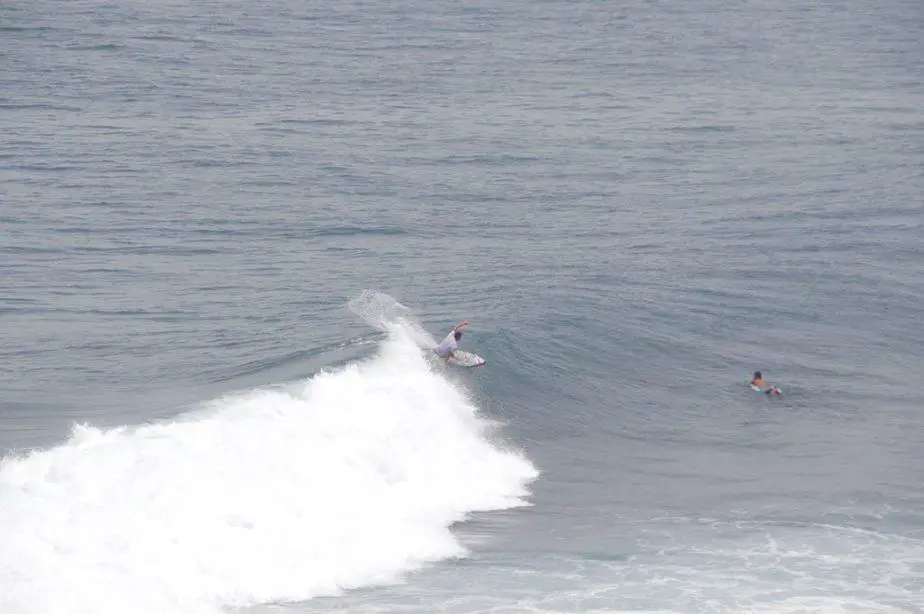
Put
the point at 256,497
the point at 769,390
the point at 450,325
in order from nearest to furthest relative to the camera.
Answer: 1. the point at 256,497
2. the point at 769,390
3. the point at 450,325

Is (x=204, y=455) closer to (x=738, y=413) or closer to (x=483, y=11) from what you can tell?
(x=738, y=413)

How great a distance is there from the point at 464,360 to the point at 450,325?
227cm

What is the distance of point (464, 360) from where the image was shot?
101 ft

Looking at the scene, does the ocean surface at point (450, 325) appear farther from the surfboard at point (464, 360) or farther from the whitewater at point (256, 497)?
the surfboard at point (464, 360)

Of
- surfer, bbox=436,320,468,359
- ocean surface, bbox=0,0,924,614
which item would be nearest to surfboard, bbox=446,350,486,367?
surfer, bbox=436,320,468,359

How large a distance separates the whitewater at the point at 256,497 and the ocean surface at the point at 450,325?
7 centimetres

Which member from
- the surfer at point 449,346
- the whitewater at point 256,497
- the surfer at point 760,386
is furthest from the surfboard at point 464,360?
the surfer at point 760,386

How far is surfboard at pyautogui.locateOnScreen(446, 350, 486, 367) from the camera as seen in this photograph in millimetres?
30641

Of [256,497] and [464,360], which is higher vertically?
[464,360]

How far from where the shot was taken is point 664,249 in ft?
130

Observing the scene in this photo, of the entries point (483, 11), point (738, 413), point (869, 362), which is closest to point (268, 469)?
point (738, 413)

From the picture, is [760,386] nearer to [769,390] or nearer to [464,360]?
[769,390]

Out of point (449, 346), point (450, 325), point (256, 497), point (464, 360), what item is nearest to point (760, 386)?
point (464, 360)

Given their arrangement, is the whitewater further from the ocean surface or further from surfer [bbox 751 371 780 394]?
surfer [bbox 751 371 780 394]
